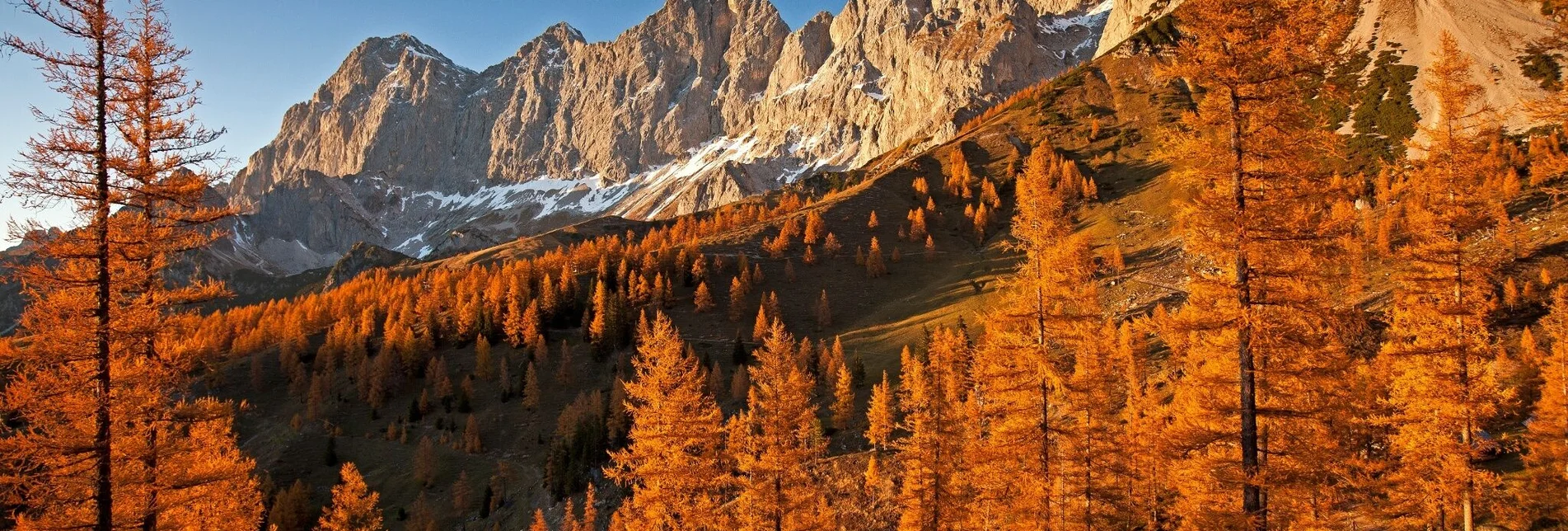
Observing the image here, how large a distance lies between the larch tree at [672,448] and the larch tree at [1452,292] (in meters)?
21.1

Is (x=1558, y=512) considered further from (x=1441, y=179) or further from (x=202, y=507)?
(x=202, y=507)

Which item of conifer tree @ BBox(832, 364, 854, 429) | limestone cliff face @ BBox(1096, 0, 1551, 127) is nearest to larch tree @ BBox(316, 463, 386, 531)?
conifer tree @ BBox(832, 364, 854, 429)

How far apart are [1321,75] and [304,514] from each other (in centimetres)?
7334

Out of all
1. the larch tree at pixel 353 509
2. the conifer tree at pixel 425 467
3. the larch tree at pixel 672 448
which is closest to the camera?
the larch tree at pixel 672 448

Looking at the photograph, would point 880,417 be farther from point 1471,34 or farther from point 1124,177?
point 1471,34

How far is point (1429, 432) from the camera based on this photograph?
21.8m

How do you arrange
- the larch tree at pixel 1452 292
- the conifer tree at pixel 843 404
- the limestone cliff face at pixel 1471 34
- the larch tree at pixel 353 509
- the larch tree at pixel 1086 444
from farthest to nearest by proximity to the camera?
the limestone cliff face at pixel 1471 34
the conifer tree at pixel 843 404
the larch tree at pixel 353 509
the larch tree at pixel 1086 444
the larch tree at pixel 1452 292

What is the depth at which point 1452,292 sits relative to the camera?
2081 cm

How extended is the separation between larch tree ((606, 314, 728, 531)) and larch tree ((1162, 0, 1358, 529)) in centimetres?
1433

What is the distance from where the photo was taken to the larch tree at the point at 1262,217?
13258 mm

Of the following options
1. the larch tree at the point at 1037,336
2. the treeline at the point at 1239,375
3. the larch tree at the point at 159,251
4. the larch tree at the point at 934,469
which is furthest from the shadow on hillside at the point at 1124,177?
the larch tree at the point at 159,251

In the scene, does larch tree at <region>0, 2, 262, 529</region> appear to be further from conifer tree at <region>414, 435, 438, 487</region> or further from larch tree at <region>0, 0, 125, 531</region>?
conifer tree at <region>414, 435, 438, 487</region>

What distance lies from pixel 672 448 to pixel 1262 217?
17497 mm

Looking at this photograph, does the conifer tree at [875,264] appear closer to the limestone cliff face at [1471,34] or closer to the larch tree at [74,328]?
the limestone cliff face at [1471,34]
